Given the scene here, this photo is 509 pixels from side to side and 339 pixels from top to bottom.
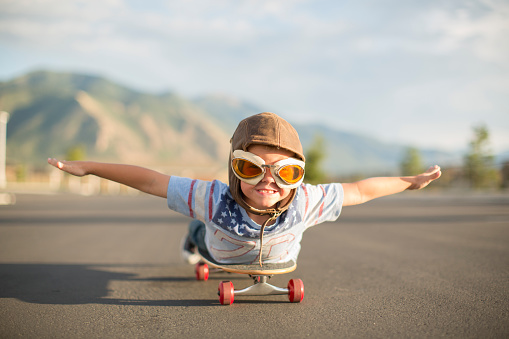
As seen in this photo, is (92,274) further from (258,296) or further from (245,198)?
(245,198)

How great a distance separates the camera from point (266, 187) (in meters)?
2.69

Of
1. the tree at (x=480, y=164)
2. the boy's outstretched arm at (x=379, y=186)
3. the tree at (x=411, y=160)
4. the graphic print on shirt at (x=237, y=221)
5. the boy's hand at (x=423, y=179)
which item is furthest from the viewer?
the tree at (x=411, y=160)

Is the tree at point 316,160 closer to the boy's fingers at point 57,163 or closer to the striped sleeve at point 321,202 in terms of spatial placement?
the striped sleeve at point 321,202

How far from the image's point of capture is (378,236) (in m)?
7.55

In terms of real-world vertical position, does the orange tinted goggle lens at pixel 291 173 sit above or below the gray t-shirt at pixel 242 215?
Answer: above

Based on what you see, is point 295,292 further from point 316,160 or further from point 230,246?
point 316,160

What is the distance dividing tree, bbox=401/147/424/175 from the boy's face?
4656 centimetres

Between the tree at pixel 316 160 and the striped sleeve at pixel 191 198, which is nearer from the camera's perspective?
the striped sleeve at pixel 191 198

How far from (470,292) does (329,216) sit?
131 cm

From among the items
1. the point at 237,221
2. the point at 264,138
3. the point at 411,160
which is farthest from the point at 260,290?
the point at 411,160

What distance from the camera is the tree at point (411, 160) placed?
1836 inches

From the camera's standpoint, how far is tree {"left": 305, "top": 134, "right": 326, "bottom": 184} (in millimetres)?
46125

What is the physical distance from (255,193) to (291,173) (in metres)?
0.27

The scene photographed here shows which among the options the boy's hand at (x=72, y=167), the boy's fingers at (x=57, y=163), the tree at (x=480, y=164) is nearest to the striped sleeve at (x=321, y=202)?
the boy's hand at (x=72, y=167)
